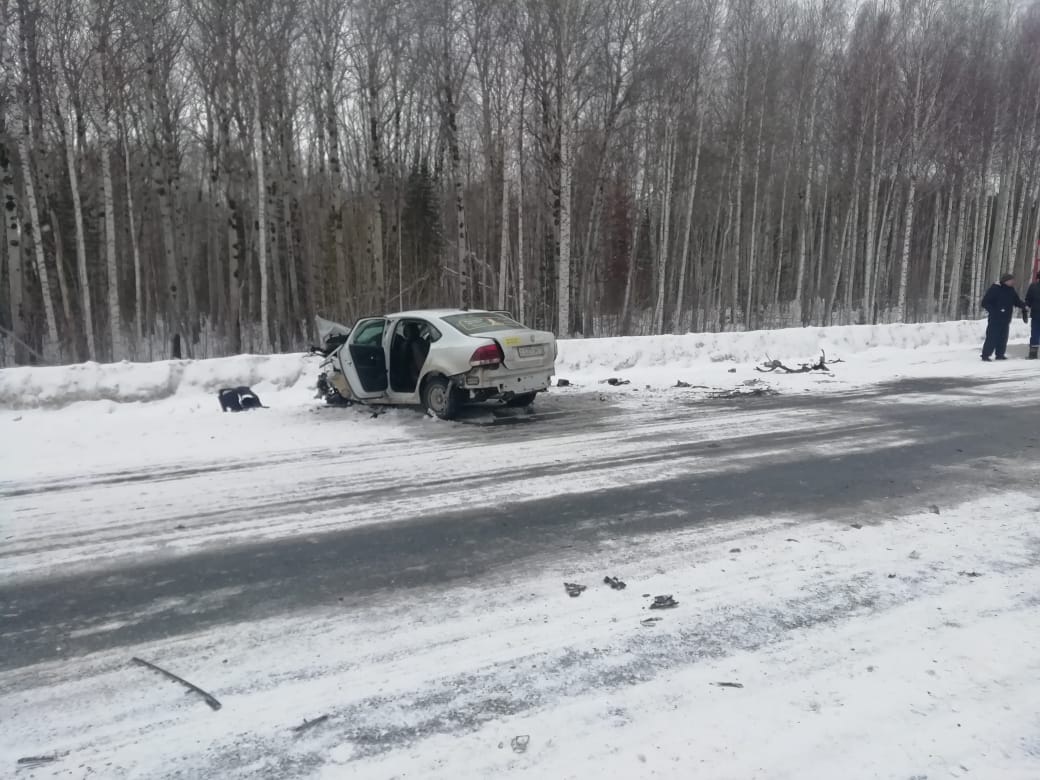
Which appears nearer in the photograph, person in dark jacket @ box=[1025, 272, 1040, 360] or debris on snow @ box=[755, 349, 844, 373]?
debris on snow @ box=[755, 349, 844, 373]

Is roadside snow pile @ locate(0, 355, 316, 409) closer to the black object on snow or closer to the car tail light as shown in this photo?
the black object on snow

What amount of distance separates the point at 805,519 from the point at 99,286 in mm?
33736

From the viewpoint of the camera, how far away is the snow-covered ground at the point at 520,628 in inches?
106

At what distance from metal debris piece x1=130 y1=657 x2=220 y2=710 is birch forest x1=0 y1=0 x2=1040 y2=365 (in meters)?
16.3

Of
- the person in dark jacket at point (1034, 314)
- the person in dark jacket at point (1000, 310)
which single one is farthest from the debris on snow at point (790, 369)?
the person in dark jacket at point (1034, 314)

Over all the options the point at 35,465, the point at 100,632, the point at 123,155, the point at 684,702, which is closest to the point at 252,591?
the point at 100,632

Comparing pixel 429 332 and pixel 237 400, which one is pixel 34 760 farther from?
pixel 237 400

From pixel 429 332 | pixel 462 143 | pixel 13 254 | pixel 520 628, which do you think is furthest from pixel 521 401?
pixel 462 143

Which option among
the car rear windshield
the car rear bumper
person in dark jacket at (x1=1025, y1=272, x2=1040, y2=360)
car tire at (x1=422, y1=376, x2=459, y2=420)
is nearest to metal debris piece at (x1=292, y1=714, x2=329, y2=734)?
the car rear bumper

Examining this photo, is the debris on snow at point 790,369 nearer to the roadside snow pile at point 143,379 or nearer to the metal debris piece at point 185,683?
the roadside snow pile at point 143,379

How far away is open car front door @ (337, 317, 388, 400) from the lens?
403 inches

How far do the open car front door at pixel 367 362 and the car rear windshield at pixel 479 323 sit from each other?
117 cm

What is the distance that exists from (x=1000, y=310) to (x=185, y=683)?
16.7 m

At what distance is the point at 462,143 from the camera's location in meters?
32.6
